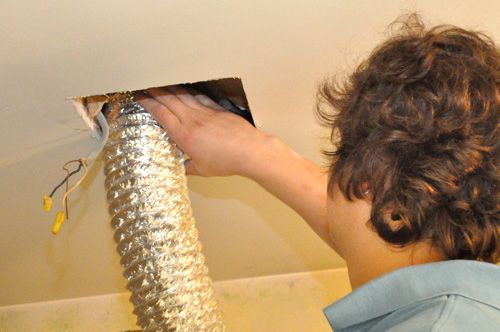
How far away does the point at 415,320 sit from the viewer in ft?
2.45

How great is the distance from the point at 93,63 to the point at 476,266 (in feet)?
2.08

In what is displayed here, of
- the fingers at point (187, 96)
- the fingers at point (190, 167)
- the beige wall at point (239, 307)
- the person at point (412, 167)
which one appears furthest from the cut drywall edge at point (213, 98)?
the beige wall at point (239, 307)

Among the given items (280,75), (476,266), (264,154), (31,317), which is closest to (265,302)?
(31,317)

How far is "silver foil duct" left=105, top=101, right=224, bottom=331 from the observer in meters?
1.15

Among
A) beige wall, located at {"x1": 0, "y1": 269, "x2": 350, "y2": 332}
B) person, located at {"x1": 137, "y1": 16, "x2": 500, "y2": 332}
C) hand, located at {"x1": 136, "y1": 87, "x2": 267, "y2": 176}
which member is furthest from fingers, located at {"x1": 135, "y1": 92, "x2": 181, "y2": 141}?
beige wall, located at {"x1": 0, "y1": 269, "x2": 350, "y2": 332}

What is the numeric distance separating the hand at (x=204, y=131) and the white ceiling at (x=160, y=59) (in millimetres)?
69

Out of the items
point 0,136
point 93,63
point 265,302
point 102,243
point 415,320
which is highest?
point 93,63

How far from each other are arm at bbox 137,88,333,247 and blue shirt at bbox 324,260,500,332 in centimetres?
38

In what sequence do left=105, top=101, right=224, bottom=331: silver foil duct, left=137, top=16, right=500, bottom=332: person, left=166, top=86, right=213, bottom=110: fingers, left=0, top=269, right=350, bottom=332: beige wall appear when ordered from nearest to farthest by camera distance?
left=137, top=16, right=500, bottom=332: person < left=105, top=101, right=224, bottom=331: silver foil duct < left=166, top=86, right=213, bottom=110: fingers < left=0, top=269, right=350, bottom=332: beige wall

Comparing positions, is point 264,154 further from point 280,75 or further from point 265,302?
point 265,302

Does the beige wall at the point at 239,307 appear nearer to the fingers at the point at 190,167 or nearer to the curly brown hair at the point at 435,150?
the fingers at the point at 190,167

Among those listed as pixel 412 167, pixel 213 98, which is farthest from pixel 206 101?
pixel 412 167

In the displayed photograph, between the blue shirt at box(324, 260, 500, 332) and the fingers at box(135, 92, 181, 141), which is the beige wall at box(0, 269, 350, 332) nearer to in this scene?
the fingers at box(135, 92, 181, 141)

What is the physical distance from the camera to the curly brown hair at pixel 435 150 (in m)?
0.91
